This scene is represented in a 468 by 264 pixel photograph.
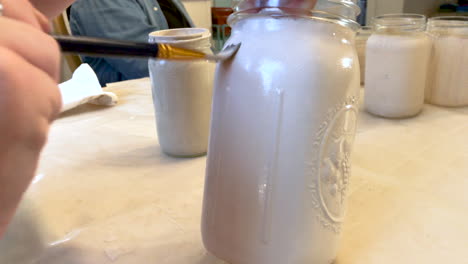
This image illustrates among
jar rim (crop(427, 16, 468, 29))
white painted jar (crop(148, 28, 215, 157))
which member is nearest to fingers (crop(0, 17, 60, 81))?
white painted jar (crop(148, 28, 215, 157))

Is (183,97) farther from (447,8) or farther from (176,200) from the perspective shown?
(447,8)

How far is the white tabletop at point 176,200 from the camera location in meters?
0.31

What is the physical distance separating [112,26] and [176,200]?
1.05 m

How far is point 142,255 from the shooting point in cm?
31

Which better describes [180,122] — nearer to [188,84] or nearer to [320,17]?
[188,84]

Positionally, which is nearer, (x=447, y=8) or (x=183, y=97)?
(x=183, y=97)

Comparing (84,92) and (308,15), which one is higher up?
(308,15)

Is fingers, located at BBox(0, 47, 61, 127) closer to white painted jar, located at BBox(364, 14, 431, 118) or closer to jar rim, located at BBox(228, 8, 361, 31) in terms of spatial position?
jar rim, located at BBox(228, 8, 361, 31)

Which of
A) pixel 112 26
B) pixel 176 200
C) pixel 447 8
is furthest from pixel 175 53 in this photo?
pixel 447 8

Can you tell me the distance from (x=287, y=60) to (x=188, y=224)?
197 millimetres

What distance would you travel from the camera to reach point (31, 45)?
142 millimetres

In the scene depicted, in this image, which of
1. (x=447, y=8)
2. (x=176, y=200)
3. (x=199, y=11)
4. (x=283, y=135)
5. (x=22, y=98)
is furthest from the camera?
(x=199, y=11)

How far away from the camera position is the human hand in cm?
13

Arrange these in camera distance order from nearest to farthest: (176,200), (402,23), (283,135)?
(283,135)
(176,200)
(402,23)
